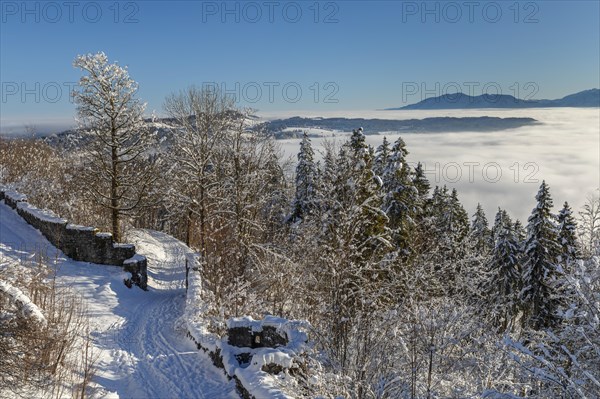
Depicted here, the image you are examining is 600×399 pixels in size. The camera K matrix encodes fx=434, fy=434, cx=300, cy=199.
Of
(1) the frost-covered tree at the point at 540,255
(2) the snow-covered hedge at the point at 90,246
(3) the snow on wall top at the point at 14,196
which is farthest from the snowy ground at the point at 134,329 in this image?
(1) the frost-covered tree at the point at 540,255

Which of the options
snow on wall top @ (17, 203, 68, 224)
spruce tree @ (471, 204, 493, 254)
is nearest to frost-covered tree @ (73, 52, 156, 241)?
snow on wall top @ (17, 203, 68, 224)

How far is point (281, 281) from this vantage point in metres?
14.7

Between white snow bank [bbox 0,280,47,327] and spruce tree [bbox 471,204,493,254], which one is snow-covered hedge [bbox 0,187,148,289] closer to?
white snow bank [bbox 0,280,47,327]

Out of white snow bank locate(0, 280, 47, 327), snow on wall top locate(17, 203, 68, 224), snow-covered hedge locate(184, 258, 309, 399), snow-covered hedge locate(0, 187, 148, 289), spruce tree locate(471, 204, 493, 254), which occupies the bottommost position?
spruce tree locate(471, 204, 493, 254)

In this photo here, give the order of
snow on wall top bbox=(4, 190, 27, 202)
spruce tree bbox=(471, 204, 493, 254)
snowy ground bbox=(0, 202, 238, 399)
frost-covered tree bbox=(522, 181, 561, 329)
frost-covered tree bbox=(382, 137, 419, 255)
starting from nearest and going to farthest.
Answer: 1. snowy ground bbox=(0, 202, 238, 399)
2. snow on wall top bbox=(4, 190, 27, 202)
3. frost-covered tree bbox=(382, 137, 419, 255)
4. frost-covered tree bbox=(522, 181, 561, 329)
5. spruce tree bbox=(471, 204, 493, 254)

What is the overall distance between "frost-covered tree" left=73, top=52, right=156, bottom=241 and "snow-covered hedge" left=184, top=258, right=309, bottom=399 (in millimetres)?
10477

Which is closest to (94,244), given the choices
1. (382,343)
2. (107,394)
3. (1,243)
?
(1,243)

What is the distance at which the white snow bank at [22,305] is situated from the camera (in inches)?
309

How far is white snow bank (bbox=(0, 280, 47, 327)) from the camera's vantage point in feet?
25.7

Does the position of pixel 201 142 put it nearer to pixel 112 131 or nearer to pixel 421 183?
pixel 112 131

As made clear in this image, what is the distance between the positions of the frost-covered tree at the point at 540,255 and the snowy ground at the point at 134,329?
20940 mm

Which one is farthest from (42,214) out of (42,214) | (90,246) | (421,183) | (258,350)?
(421,183)

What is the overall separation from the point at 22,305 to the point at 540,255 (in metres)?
27.1

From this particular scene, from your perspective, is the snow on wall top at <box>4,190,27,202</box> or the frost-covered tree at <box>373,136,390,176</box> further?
the frost-covered tree at <box>373,136,390,176</box>
